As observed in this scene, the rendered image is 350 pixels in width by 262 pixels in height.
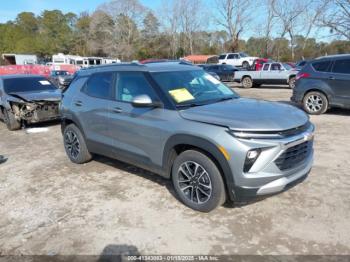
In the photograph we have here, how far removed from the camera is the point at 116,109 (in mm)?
4836

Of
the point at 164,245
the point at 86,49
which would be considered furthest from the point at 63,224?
the point at 86,49

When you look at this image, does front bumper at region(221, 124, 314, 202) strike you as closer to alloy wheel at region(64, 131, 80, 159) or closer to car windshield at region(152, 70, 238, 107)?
car windshield at region(152, 70, 238, 107)

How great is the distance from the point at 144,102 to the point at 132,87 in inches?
27.3

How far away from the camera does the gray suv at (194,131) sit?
11.5 feet

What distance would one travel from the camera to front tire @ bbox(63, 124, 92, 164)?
5.75 m

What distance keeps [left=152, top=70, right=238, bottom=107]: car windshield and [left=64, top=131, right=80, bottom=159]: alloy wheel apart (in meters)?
2.25

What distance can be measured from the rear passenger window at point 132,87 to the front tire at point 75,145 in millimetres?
1366

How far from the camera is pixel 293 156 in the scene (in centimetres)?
367

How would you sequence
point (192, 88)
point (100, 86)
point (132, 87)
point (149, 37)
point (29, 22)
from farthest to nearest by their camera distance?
1. point (29, 22)
2. point (149, 37)
3. point (100, 86)
4. point (132, 87)
5. point (192, 88)

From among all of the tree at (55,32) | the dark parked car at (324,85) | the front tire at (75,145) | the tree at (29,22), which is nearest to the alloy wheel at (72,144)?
the front tire at (75,145)

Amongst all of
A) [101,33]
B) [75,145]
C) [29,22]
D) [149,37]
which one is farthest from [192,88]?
[29,22]

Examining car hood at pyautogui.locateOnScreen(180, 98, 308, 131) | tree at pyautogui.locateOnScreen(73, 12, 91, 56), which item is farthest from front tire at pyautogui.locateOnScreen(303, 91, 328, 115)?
tree at pyautogui.locateOnScreen(73, 12, 91, 56)

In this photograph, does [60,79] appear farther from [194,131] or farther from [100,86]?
[194,131]

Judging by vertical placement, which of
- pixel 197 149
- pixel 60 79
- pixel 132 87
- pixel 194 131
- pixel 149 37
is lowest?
pixel 60 79
